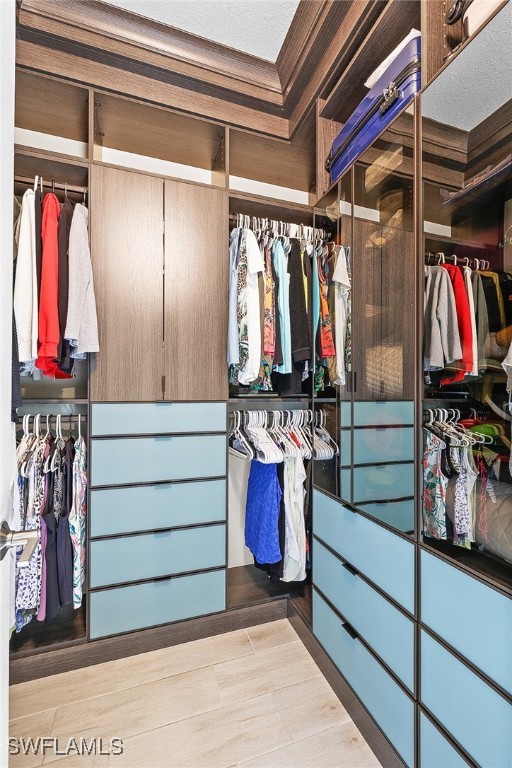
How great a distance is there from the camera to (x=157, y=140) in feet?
6.24

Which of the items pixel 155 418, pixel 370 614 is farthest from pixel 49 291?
pixel 370 614

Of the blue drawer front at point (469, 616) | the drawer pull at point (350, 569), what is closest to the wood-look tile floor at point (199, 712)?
the drawer pull at point (350, 569)

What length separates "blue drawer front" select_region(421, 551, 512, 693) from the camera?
821 millimetres

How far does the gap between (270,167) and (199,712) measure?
2756mm

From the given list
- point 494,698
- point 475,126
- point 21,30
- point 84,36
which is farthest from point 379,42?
point 494,698

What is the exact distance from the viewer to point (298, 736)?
1313 millimetres

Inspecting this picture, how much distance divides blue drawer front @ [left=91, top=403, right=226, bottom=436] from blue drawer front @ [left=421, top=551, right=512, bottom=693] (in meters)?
1.13

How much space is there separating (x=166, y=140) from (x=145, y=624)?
2.51 metres

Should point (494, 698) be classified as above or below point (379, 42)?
below

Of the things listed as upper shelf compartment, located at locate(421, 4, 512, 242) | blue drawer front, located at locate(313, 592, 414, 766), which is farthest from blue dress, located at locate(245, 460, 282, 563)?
upper shelf compartment, located at locate(421, 4, 512, 242)

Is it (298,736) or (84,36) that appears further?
(84,36)

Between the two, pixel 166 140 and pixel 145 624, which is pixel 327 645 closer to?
pixel 145 624

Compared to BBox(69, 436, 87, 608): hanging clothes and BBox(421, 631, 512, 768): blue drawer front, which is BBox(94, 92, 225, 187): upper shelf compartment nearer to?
BBox(69, 436, 87, 608): hanging clothes

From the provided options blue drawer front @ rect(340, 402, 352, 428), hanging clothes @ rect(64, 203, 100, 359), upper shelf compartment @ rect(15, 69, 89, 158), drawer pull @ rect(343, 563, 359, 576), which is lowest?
drawer pull @ rect(343, 563, 359, 576)
